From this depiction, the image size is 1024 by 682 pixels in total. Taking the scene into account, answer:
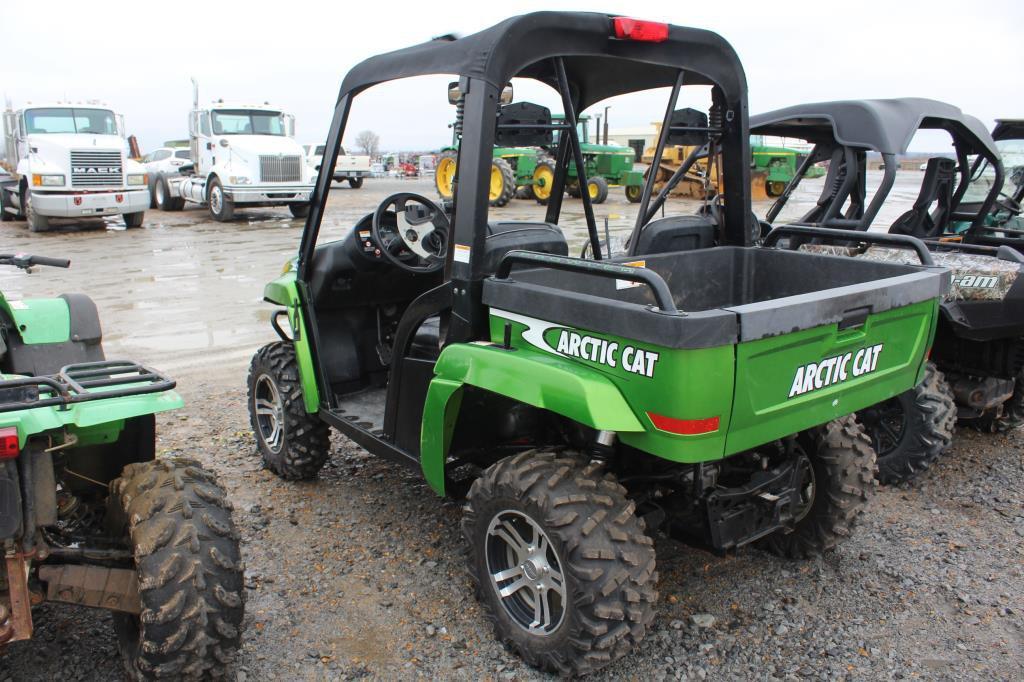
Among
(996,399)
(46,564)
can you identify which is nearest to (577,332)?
(46,564)

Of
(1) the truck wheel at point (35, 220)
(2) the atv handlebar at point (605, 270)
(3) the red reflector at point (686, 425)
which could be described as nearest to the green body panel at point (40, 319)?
(2) the atv handlebar at point (605, 270)

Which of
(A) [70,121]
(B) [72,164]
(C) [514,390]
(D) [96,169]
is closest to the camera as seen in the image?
(C) [514,390]

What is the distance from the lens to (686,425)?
255 centimetres

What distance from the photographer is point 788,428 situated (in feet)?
9.36

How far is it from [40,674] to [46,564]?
23.1 inches

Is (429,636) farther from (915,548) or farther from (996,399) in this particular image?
(996,399)

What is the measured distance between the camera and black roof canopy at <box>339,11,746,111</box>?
9.94ft

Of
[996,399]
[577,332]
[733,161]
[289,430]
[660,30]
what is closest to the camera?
[577,332]

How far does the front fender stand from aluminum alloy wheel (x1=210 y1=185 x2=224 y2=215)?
53.1 feet

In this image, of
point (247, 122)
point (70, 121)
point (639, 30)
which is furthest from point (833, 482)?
point (247, 122)

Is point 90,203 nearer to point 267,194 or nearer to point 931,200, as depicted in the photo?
point 267,194

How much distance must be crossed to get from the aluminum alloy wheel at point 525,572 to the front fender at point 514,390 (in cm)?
39

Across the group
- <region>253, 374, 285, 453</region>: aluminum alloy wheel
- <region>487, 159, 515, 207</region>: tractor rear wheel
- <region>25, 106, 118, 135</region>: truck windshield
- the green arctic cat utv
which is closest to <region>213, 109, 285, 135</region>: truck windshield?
<region>25, 106, 118, 135</region>: truck windshield

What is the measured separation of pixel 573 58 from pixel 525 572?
2.11m
